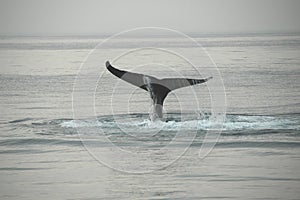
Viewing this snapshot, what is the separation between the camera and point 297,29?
119 metres

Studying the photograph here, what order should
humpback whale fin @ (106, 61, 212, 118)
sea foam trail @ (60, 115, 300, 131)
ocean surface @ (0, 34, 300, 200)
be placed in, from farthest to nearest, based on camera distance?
sea foam trail @ (60, 115, 300, 131) < humpback whale fin @ (106, 61, 212, 118) < ocean surface @ (0, 34, 300, 200)

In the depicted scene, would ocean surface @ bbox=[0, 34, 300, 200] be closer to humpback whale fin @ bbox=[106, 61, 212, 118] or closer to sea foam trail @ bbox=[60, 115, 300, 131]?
sea foam trail @ bbox=[60, 115, 300, 131]

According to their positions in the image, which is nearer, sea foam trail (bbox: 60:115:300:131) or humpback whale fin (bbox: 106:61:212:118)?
humpback whale fin (bbox: 106:61:212:118)

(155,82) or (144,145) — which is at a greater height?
(155,82)

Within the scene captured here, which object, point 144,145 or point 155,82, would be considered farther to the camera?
point 155,82

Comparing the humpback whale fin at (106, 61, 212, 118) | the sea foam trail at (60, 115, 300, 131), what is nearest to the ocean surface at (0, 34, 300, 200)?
the sea foam trail at (60, 115, 300, 131)

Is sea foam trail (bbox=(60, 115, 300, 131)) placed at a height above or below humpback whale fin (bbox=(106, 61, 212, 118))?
below

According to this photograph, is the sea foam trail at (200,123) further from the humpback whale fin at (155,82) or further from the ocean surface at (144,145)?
the humpback whale fin at (155,82)

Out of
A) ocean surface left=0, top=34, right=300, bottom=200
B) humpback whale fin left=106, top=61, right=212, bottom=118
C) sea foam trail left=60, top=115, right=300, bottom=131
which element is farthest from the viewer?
sea foam trail left=60, top=115, right=300, bottom=131

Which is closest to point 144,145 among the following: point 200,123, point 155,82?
point 155,82

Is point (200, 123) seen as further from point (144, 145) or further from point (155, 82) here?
point (144, 145)

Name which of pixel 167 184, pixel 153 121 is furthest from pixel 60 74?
pixel 167 184

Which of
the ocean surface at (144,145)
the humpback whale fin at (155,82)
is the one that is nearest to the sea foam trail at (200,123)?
the ocean surface at (144,145)

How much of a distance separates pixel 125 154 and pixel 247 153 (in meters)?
2.46
